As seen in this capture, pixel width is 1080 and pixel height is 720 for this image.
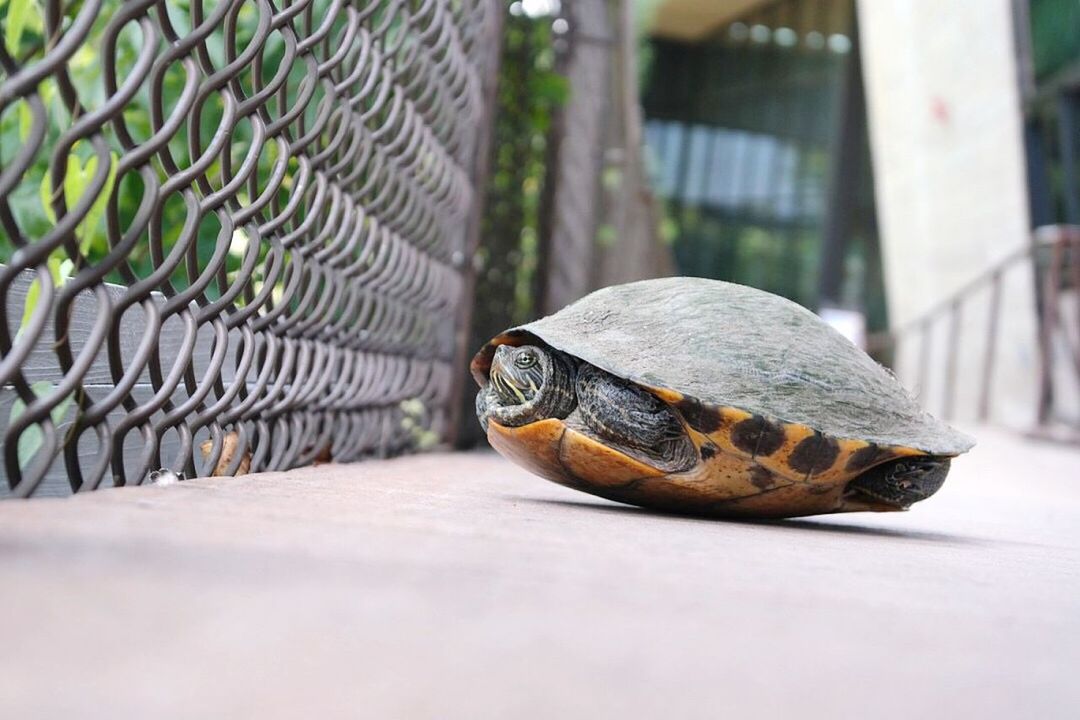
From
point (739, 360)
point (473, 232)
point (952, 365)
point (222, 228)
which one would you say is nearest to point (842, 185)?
point (952, 365)

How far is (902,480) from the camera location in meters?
2.29

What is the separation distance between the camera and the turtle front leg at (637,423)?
2.13m

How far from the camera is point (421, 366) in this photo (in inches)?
136

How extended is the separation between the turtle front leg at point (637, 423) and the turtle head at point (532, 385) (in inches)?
3.6

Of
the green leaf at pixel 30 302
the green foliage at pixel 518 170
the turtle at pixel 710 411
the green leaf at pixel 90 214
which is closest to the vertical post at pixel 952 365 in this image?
the green foliage at pixel 518 170

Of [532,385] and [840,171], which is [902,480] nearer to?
[532,385]

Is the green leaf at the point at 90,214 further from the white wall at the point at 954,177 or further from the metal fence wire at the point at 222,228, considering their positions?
the white wall at the point at 954,177

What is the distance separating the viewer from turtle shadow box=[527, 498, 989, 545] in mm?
2227

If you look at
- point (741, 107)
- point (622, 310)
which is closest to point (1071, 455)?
point (622, 310)

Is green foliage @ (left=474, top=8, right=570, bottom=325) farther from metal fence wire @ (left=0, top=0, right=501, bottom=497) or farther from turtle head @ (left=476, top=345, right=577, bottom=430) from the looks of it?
turtle head @ (left=476, top=345, right=577, bottom=430)

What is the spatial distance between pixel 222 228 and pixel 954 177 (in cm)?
1174

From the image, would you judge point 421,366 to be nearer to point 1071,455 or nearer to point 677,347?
point 677,347

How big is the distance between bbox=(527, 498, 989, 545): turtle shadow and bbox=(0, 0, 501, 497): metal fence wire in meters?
0.64

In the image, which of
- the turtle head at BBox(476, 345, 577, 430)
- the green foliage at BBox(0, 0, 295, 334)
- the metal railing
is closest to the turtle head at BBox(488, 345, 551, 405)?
the turtle head at BBox(476, 345, 577, 430)
